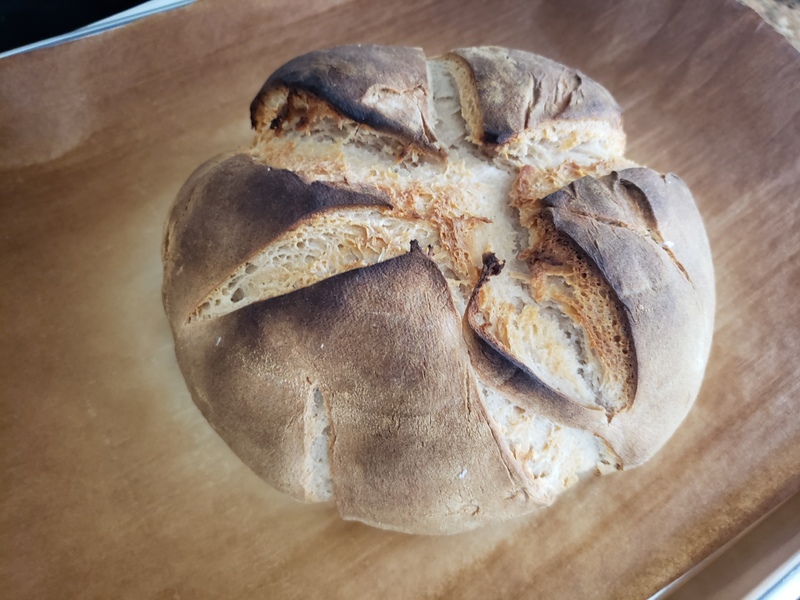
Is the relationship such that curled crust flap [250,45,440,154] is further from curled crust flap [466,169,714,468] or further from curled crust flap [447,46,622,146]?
curled crust flap [466,169,714,468]

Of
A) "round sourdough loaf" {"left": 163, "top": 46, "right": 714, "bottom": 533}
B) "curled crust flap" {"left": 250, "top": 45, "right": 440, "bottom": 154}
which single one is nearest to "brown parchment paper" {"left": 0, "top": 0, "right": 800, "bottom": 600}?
"round sourdough loaf" {"left": 163, "top": 46, "right": 714, "bottom": 533}

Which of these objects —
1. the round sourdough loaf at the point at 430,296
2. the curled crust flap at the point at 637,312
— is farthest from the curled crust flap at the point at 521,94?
the curled crust flap at the point at 637,312

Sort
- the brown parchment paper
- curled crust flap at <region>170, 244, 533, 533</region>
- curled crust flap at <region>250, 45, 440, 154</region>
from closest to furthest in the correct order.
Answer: curled crust flap at <region>170, 244, 533, 533</region>, curled crust flap at <region>250, 45, 440, 154</region>, the brown parchment paper

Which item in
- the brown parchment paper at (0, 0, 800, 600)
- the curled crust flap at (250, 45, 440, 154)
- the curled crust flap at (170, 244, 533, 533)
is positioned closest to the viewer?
the curled crust flap at (170, 244, 533, 533)

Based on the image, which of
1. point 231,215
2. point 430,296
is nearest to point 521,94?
point 430,296

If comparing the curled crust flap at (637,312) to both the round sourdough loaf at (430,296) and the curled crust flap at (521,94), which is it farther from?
the curled crust flap at (521,94)

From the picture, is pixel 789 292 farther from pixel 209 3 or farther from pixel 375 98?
pixel 209 3
